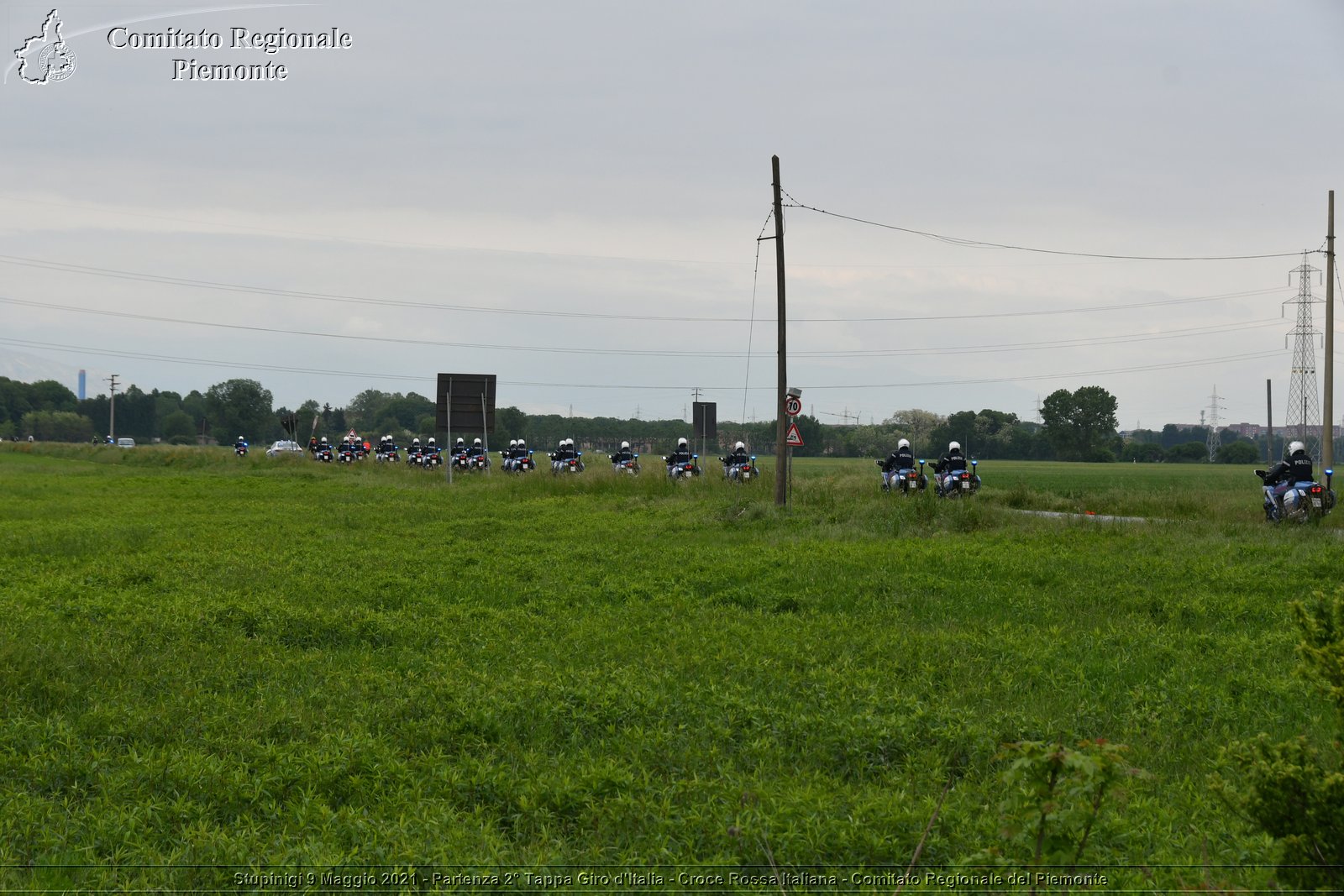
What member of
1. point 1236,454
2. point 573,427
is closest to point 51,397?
point 573,427

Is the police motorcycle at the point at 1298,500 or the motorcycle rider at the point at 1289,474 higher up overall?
the motorcycle rider at the point at 1289,474

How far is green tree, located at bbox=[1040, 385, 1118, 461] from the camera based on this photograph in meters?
91.8

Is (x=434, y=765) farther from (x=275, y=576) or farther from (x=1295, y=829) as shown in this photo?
Result: (x=275, y=576)

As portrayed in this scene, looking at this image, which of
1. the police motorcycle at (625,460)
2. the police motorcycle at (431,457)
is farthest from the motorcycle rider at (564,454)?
the police motorcycle at (431,457)

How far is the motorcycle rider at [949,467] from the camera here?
24250 millimetres

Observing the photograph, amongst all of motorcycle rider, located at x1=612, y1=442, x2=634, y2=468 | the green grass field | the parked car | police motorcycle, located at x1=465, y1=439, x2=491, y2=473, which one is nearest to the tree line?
the parked car

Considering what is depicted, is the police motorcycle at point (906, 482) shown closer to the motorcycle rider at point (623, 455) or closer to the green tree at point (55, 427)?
the motorcycle rider at point (623, 455)

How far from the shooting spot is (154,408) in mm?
123312

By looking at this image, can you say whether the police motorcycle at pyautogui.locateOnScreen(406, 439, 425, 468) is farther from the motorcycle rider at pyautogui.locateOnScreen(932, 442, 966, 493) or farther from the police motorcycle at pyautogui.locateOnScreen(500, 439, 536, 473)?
the motorcycle rider at pyautogui.locateOnScreen(932, 442, 966, 493)

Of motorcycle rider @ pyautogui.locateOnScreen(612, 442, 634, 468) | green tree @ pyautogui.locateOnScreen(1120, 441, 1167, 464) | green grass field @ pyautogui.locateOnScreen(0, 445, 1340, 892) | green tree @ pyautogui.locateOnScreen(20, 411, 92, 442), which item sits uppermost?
green tree @ pyautogui.locateOnScreen(20, 411, 92, 442)

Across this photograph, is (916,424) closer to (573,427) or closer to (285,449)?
(573,427)

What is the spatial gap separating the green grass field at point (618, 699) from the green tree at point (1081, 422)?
8104 centimetres

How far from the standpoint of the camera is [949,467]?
24.6 metres

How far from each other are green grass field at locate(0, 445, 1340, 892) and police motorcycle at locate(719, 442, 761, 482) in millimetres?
14697
